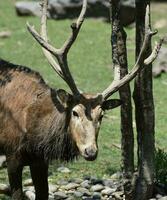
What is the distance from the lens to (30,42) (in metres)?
17.1

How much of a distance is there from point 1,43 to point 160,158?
33.0 ft

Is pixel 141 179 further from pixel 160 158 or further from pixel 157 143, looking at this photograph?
pixel 157 143

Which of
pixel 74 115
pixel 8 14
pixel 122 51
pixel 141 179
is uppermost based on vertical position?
pixel 8 14

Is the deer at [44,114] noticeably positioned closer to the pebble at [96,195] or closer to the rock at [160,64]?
the pebble at [96,195]

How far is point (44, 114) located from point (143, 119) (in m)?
1.13

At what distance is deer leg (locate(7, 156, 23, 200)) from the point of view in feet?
22.1

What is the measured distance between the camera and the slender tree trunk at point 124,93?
6.96 meters

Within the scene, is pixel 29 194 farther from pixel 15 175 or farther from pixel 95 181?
pixel 95 181

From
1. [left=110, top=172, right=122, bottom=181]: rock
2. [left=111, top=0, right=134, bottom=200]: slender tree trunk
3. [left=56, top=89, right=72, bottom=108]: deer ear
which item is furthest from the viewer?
[left=110, top=172, right=122, bottom=181]: rock

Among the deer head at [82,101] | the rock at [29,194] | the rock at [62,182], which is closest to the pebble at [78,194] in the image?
the rock at [62,182]

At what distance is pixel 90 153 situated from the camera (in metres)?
5.99

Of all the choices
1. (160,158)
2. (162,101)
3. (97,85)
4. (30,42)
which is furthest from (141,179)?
(30,42)

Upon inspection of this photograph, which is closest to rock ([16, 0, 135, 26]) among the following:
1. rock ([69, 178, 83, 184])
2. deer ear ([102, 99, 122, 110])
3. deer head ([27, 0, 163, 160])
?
rock ([69, 178, 83, 184])

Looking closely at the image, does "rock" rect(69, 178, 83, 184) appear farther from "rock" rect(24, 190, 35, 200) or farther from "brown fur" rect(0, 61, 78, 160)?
"brown fur" rect(0, 61, 78, 160)
